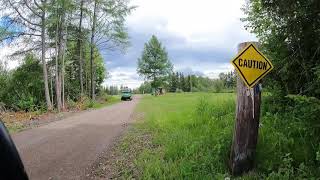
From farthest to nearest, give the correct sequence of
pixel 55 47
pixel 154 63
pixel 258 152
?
pixel 154 63, pixel 55 47, pixel 258 152

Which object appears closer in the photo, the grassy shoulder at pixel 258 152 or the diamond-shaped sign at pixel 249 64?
the grassy shoulder at pixel 258 152

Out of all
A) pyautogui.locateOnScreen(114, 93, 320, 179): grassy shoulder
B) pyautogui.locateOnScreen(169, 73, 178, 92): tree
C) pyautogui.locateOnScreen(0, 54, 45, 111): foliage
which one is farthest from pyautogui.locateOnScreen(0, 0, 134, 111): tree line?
pyautogui.locateOnScreen(169, 73, 178, 92): tree

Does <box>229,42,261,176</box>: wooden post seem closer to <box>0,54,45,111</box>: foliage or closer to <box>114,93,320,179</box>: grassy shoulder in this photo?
<box>114,93,320,179</box>: grassy shoulder

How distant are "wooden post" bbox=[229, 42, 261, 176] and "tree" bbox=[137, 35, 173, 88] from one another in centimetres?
6795

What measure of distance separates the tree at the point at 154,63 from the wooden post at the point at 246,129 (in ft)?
223

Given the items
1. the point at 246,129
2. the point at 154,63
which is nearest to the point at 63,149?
the point at 246,129

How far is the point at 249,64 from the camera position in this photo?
21.7 feet

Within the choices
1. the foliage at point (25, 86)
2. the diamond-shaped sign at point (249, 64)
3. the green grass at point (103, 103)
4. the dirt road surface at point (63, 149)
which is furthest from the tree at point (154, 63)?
the diamond-shaped sign at point (249, 64)

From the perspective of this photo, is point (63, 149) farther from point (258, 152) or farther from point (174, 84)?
point (174, 84)

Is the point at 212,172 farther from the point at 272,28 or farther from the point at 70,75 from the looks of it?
the point at 70,75

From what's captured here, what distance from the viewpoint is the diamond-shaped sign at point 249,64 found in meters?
6.56

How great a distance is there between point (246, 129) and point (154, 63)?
68.3 meters

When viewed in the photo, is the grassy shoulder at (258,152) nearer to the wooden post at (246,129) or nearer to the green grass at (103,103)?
the wooden post at (246,129)

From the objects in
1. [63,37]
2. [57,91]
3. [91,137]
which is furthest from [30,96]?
[91,137]
